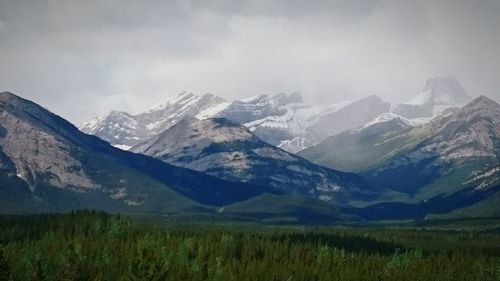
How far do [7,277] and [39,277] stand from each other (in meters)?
11.5

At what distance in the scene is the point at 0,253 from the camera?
164 meters

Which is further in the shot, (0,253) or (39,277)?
(39,277)

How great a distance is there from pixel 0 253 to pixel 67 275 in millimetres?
17072

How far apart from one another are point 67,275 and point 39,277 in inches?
588

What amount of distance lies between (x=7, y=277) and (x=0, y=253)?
39.2 feet

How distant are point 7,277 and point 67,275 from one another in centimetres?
1465

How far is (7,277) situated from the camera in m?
174

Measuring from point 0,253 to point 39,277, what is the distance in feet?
71.9

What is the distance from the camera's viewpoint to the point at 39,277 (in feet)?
603
